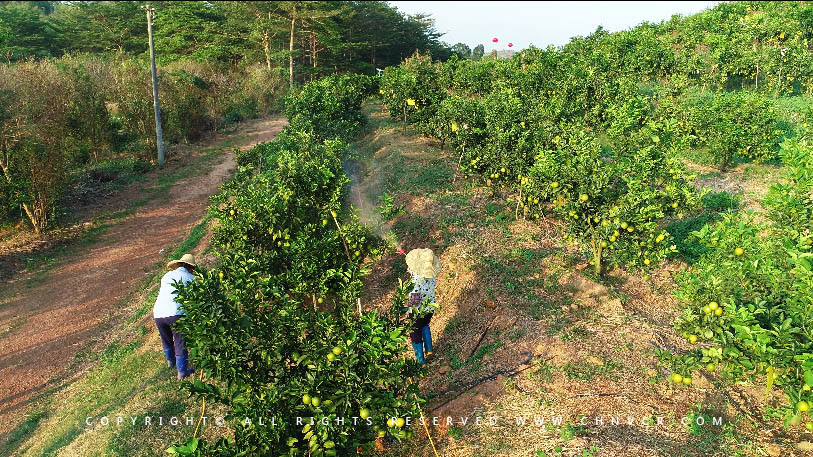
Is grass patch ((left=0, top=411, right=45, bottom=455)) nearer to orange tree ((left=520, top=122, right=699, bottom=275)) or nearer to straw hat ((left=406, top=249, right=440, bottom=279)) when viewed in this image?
straw hat ((left=406, top=249, right=440, bottom=279))

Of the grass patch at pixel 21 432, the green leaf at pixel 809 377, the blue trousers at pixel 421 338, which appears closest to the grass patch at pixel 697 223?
the blue trousers at pixel 421 338

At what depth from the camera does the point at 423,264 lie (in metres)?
5.70

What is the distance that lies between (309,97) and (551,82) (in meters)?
8.61

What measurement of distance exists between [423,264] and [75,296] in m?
7.91

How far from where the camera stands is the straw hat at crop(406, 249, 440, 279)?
18.6 feet

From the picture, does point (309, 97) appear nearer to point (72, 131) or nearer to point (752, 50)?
point (72, 131)

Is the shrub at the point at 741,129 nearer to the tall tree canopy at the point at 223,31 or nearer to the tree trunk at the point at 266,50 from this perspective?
the tall tree canopy at the point at 223,31

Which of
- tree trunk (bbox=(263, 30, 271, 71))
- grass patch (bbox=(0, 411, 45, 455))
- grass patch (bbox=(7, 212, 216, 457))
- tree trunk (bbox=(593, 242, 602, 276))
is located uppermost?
tree trunk (bbox=(263, 30, 271, 71))

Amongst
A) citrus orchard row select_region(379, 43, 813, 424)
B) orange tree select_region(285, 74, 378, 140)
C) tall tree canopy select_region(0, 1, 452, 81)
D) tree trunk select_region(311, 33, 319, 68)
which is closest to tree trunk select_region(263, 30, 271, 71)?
tall tree canopy select_region(0, 1, 452, 81)

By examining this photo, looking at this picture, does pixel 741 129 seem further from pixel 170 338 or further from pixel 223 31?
pixel 223 31

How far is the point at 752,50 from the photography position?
15844mm

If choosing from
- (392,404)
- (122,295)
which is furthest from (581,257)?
(122,295)

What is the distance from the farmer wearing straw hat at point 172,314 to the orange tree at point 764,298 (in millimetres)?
5582

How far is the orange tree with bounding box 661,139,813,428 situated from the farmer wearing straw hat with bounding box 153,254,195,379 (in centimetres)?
558
